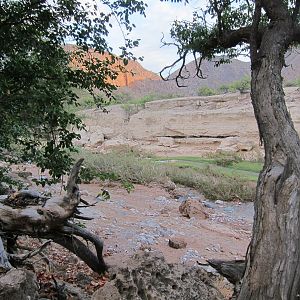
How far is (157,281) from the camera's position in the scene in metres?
2.09

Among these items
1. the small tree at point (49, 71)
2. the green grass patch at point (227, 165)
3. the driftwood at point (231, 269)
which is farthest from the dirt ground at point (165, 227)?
the green grass patch at point (227, 165)

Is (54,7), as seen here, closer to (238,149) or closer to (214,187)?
(214,187)

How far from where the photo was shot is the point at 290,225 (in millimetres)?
2270

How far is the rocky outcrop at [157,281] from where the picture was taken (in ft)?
6.45

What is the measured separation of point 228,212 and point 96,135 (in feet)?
55.0

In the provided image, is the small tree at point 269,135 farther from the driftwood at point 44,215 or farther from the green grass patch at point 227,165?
the green grass patch at point 227,165

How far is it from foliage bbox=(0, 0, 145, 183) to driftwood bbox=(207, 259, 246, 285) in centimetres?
183

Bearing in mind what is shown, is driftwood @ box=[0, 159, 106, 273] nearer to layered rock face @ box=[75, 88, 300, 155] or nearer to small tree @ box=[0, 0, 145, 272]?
small tree @ box=[0, 0, 145, 272]

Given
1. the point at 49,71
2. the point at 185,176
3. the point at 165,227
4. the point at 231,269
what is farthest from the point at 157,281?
the point at 185,176

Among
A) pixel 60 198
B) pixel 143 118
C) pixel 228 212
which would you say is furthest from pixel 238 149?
pixel 60 198

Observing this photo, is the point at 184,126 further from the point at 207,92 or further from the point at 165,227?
the point at 165,227

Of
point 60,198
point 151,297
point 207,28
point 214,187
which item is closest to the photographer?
point 151,297

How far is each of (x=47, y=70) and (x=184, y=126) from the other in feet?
70.2

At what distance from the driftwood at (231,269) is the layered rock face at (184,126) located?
19.2 metres
